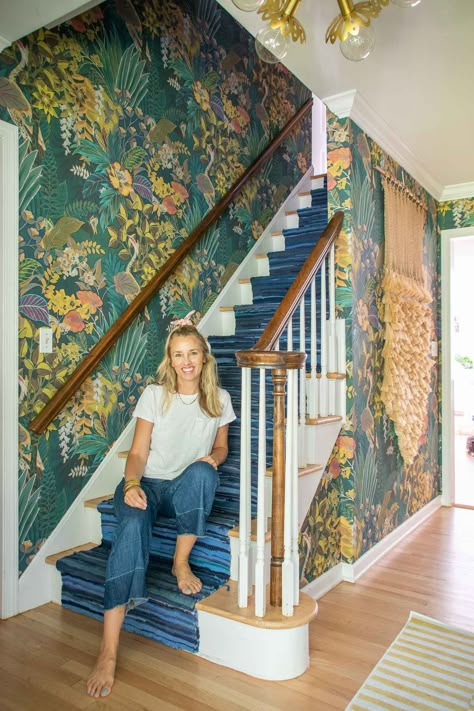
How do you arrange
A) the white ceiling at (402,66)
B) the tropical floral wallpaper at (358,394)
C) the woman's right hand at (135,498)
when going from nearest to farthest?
the woman's right hand at (135,498)
the white ceiling at (402,66)
the tropical floral wallpaper at (358,394)

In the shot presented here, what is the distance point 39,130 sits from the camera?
2.31 m

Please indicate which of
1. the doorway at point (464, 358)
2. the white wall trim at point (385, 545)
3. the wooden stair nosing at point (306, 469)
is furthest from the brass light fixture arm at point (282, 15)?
the doorway at point (464, 358)

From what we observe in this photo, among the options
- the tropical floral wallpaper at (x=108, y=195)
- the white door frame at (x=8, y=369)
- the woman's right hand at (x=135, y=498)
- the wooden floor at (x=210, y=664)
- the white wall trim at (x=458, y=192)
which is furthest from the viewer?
the white wall trim at (x=458, y=192)

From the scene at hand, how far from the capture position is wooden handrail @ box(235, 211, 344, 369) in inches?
69.7

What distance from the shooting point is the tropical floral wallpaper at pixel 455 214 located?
4078 mm

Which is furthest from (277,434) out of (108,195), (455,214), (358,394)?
(455,214)

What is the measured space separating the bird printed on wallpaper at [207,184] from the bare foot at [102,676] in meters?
2.56

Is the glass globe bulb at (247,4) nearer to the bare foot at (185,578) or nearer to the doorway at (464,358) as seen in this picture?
the bare foot at (185,578)

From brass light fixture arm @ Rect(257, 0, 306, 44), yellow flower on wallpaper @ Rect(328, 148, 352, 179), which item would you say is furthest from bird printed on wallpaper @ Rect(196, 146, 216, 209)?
brass light fixture arm @ Rect(257, 0, 306, 44)

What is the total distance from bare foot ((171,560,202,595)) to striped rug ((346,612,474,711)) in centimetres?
63

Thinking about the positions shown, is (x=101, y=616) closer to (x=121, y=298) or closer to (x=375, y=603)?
(x=375, y=603)

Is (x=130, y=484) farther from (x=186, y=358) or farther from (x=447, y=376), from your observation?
(x=447, y=376)

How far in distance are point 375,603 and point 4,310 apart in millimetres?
2009

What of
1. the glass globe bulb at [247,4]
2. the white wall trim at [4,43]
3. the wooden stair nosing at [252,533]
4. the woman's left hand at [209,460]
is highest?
the white wall trim at [4,43]
